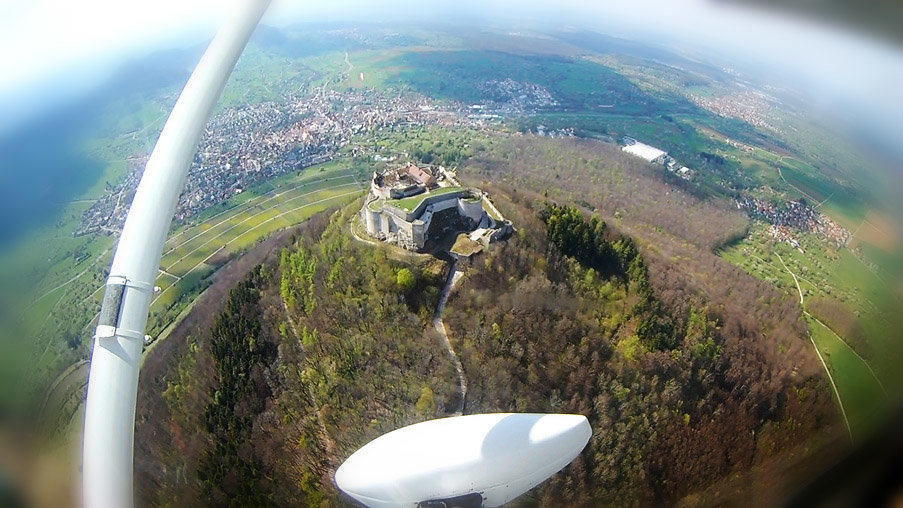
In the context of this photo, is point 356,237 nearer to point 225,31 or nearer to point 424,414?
point 424,414

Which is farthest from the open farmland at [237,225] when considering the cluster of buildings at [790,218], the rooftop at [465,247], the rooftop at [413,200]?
the cluster of buildings at [790,218]

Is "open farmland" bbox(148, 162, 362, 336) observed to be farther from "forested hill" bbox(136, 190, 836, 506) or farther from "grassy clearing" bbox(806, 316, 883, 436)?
"grassy clearing" bbox(806, 316, 883, 436)

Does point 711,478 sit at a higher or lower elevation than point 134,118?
lower

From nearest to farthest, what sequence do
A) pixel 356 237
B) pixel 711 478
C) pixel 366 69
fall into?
pixel 711 478 < pixel 356 237 < pixel 366 69

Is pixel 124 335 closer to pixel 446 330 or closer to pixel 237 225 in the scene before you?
pixel 446 330

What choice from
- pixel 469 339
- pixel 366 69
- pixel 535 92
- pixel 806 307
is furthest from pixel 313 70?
pixel 806 307

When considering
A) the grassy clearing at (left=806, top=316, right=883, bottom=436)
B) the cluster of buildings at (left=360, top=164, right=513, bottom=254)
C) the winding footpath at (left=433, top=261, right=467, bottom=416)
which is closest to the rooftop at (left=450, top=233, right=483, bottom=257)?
the cluster of buildings at (left=360, top=164, right=513, bottom=254)

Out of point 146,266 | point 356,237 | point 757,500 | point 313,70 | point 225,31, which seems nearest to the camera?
point 146,266

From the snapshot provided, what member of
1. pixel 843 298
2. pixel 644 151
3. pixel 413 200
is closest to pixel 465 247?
pixel 413 200
